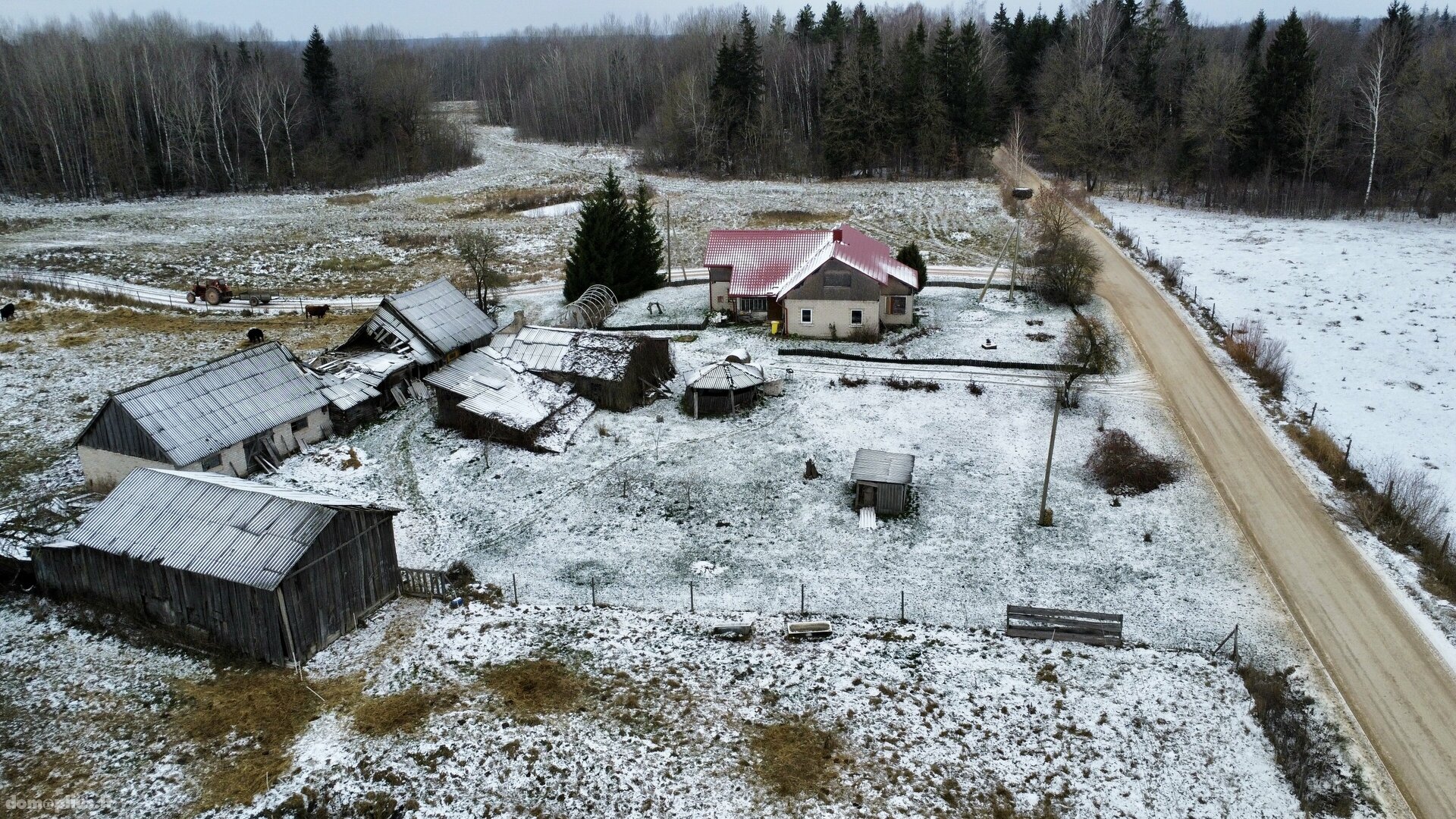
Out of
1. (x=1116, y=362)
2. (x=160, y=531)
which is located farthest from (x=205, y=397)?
(x=1116, y=362)

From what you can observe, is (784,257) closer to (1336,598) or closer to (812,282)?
(812,282)

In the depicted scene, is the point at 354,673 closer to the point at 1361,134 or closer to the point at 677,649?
the point at 677,649

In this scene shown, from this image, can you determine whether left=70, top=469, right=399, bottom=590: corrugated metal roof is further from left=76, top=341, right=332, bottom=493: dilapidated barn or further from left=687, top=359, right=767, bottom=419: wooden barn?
left=687, top=359, right=767, bottom=419: wooden barn

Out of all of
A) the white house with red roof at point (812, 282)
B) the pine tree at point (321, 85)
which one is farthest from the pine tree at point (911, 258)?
the pine tree at point (321, 85)

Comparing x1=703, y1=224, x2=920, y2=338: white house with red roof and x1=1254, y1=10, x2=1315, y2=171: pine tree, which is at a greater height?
x1=1254, y1=10, x2=1315, y2=171: pine tree

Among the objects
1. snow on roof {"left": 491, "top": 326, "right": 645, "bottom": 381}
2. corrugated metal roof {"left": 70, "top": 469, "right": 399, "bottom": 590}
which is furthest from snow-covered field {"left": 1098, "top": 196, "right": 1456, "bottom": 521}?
corrugated metal roof {"left": 70, "top": 469, "right": 399, "bottom": 590}

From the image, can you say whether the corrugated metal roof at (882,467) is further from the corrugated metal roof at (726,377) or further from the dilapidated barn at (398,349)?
the dilapidated barn at (398,349)
